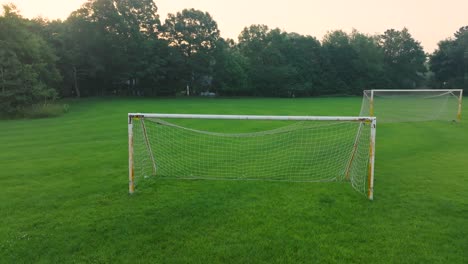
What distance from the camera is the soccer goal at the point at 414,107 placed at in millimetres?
16978

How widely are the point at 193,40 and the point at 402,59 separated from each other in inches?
1476

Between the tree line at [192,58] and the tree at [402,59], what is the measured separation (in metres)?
0.16

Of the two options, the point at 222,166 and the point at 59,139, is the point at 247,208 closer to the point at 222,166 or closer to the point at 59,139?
the point at 222,166

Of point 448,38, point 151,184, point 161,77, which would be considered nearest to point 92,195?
point 151,184

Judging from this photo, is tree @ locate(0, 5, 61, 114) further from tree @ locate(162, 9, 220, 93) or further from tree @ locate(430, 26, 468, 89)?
tree @ locate(430, 26, 468, 89)

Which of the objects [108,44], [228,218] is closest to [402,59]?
[108,44]

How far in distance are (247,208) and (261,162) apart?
3069 mm

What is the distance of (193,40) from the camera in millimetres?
44094

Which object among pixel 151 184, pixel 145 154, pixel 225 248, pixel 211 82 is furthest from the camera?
pixel 211 82

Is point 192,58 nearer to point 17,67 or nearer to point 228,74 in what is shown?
point 228,74

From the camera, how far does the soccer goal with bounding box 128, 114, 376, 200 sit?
5.84m

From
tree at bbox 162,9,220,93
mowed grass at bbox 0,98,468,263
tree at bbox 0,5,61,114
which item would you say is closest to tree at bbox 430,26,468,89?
tree at bbox 162,9,220,93

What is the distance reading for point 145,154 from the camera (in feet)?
27.1

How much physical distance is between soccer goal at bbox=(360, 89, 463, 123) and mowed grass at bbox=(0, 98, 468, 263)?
10.5m
